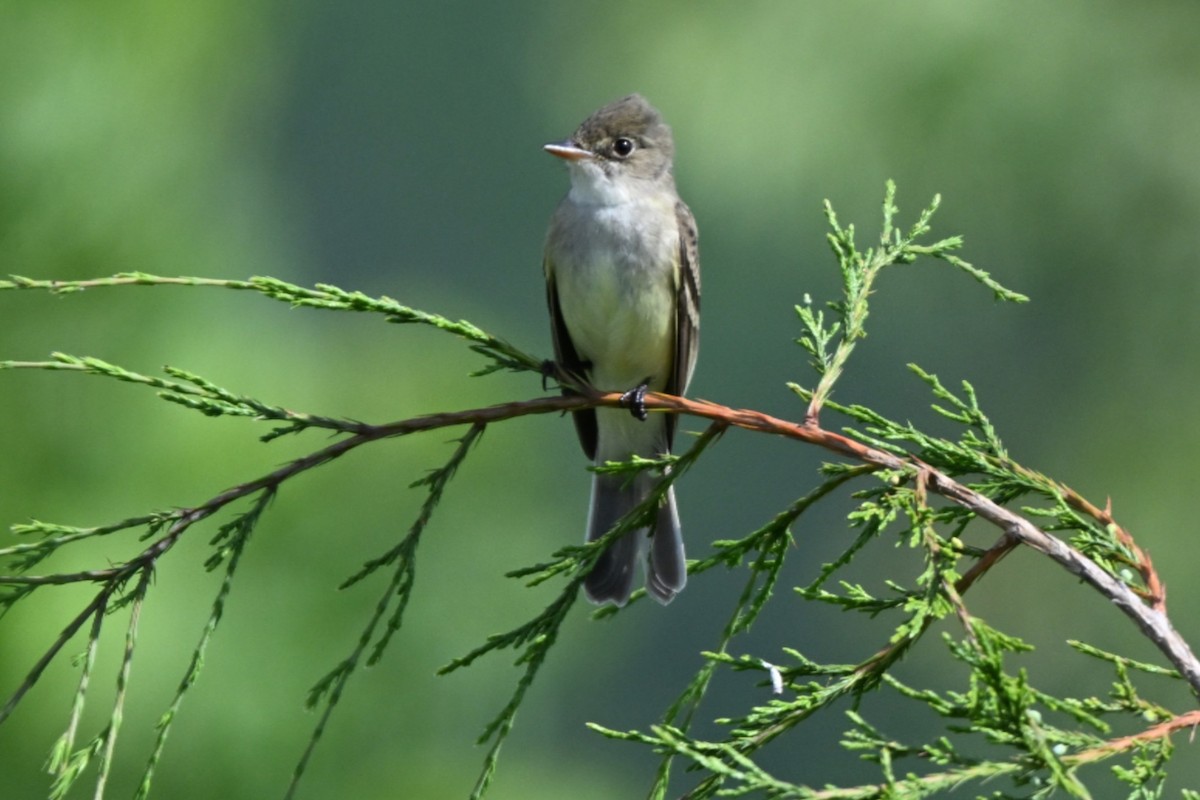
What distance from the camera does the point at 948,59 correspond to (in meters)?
6.34

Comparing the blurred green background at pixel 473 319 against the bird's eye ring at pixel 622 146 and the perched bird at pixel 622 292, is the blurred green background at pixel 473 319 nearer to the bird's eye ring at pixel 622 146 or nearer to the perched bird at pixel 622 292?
the perched bird at pixel 622 292

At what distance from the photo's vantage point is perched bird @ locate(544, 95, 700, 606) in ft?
10.8

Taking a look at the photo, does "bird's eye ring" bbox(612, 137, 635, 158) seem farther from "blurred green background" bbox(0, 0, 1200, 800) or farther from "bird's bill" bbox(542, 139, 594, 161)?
"blurred green background" bbox(0, 0, 1200, 800)

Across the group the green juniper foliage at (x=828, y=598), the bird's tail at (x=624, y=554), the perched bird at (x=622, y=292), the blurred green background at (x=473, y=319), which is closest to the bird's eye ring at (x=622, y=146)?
the perched bird at (x=622, y=292)

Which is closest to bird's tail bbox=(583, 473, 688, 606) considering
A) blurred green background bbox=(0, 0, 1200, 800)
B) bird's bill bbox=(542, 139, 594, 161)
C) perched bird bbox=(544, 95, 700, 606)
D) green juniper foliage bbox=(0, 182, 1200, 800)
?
perched bird bbox=(544, 95, 700, 606)

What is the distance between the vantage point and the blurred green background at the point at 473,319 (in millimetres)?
4133

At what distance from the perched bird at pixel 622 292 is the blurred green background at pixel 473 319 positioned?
85 centimetres

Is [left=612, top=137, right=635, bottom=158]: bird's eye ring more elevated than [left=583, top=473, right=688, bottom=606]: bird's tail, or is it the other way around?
[left=612, top=137, right=635, bottom=158]: bird's eye ring

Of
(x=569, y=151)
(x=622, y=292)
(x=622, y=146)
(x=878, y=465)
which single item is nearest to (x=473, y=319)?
(x=622, y=146)

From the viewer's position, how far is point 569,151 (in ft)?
11.4

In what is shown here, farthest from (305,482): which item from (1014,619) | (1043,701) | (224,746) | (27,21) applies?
(1014,619)

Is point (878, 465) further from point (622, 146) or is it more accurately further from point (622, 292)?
point (622, 146)

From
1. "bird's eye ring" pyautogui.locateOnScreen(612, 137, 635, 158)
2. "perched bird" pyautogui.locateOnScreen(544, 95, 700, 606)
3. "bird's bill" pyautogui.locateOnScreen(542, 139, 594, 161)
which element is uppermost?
"bird's eye ring" pyautogui.locateOnScreen(612, 137, 635, 158)

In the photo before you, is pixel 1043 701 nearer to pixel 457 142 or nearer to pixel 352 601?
pixel 352 601
